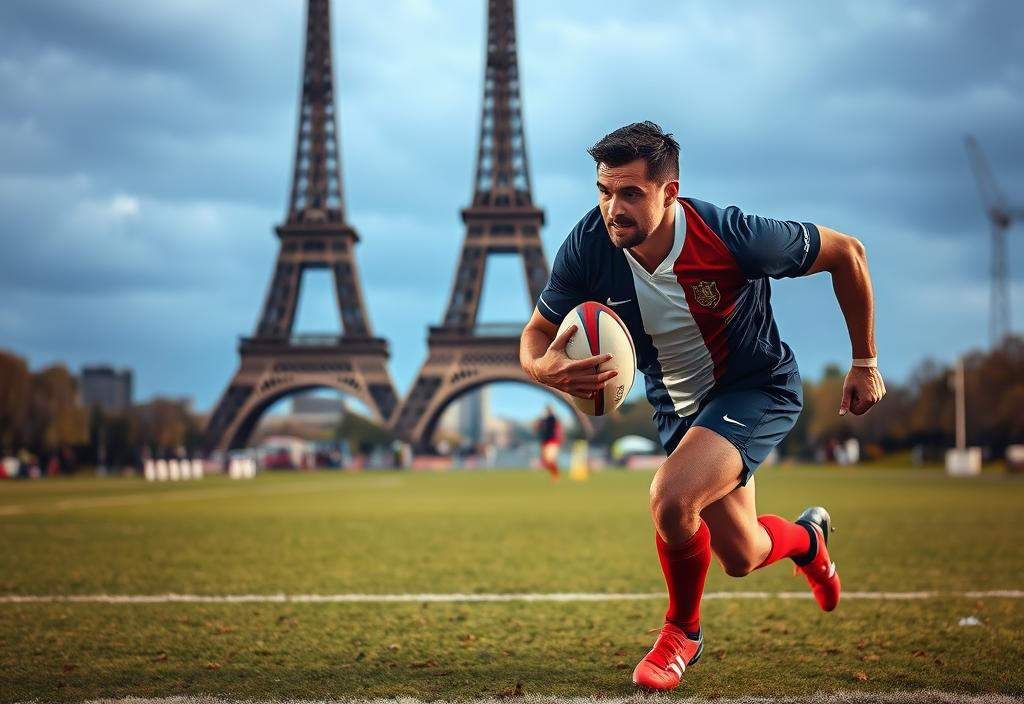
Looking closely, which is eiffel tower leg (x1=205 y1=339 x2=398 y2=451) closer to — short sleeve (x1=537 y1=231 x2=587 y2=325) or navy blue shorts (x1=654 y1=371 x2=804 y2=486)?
navy blue shorts (x1=654 y1=371 x2=804 y2=486)

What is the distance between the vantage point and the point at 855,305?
4.43m

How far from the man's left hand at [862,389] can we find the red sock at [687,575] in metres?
0.84

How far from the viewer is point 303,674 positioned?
443 cm

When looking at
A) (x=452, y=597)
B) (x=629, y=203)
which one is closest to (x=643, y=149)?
(x=629, y=203)

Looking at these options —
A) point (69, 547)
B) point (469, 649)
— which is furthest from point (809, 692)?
point (69, 547)

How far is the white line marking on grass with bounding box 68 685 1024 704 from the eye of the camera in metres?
3.82

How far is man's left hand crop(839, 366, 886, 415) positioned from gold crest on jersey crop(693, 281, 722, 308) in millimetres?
706

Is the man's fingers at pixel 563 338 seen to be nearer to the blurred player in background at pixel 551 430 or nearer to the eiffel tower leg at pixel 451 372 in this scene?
the blurred player in background at pixel 551 430

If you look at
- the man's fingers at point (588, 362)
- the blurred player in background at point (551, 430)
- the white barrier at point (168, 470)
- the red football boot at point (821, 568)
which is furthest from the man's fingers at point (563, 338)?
the white barrier at point (168, 470)

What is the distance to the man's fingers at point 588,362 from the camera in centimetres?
393

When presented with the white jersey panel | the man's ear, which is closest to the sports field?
the white jersey panel

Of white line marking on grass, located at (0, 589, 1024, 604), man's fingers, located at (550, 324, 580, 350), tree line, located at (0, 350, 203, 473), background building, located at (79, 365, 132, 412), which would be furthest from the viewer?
background building, located at (79, 365, 132, 412)

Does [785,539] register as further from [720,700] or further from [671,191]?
[671,191]

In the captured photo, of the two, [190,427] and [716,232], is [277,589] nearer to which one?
[716,232]
